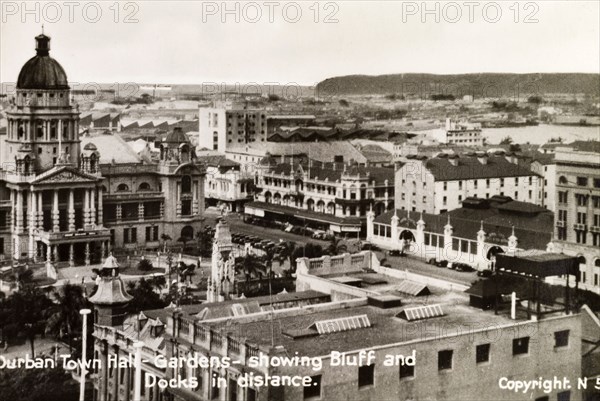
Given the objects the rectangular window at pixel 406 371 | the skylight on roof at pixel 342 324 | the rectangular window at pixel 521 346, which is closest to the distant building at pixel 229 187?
the skylight on roof at pixel 342 324

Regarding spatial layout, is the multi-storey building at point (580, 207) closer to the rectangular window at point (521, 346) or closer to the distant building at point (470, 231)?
the distant building at point (470, 231)

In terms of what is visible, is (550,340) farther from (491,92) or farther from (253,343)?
(491,92)

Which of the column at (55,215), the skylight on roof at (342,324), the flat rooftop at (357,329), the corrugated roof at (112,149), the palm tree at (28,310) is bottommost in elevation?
the palm tree at (28,310)

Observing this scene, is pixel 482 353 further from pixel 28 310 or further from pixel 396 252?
pixel 396 252

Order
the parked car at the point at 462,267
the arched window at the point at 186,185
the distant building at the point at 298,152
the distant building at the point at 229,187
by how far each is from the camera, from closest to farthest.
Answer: the parked car at the point at 462,267, the arched window at the point at 186,185, the distant building at the point at 229,187, the distant building at the point at 298,152

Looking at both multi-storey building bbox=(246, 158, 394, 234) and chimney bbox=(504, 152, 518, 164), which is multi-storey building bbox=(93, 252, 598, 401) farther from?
chimney bbox=(504, 152, 518, 164)

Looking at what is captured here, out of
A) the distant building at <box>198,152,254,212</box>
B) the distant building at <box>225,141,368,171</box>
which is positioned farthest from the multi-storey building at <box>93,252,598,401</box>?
the distant building at <box>225,141,368,171</box>
